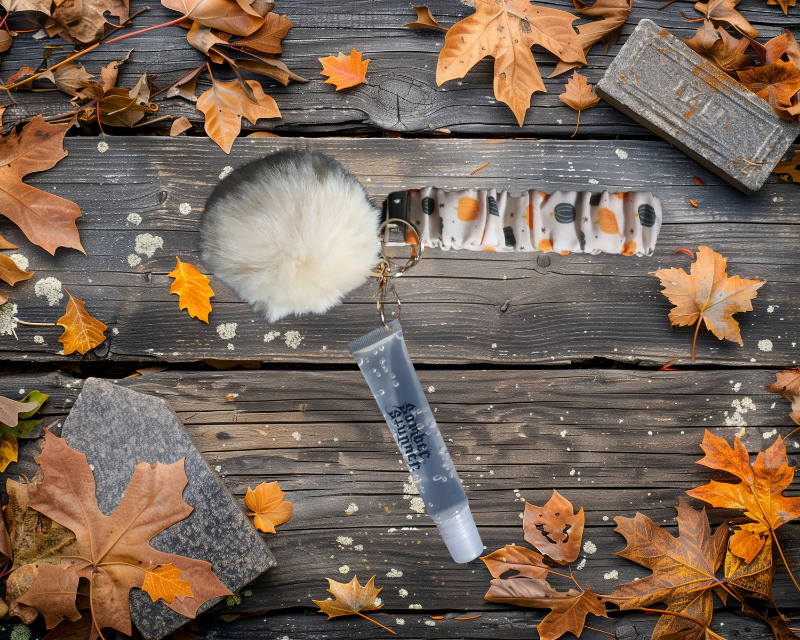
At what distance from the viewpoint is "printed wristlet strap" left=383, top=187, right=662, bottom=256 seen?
144 centimetres

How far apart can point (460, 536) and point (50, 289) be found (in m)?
1.47

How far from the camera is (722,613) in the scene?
1404mm

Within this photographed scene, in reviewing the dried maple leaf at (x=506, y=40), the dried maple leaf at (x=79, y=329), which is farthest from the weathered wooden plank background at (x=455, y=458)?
the dried maple leaf at (x=506, y=40)

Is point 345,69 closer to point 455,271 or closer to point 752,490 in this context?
point 455,271

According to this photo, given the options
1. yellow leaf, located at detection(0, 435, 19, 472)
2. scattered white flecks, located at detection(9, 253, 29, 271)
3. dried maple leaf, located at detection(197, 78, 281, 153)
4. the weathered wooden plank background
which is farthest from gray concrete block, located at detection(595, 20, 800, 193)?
yellow leaf, located at detection(0, 435, 19, 472)

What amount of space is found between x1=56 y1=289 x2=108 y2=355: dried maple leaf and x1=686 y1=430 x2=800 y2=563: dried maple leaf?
1.90 meters

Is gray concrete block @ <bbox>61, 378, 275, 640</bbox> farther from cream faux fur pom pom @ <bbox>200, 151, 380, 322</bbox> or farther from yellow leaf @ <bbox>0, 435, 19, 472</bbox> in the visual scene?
cream faux fur pom pom @ <bbox>200, 151, 380, 322</bbox>

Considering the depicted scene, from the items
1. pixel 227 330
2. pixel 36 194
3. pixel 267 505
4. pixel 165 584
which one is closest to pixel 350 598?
pixel 267 505

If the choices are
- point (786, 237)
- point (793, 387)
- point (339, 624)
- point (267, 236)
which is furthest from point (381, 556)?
point (786, 237)

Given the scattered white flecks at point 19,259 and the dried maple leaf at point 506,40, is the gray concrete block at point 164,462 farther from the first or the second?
the dried maple leaf at point 506,40

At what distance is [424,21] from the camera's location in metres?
1.40

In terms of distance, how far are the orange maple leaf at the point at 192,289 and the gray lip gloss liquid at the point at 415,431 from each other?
56 centimetres

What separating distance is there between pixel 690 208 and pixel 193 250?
5.30 feet

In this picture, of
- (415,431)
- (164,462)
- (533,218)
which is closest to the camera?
(415,431)
